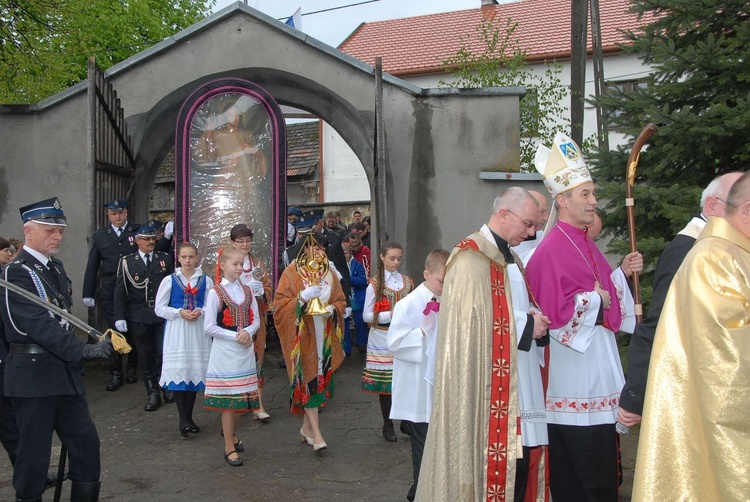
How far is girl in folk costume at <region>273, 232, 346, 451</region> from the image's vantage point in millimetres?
6773

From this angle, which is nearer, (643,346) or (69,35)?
(643,346)

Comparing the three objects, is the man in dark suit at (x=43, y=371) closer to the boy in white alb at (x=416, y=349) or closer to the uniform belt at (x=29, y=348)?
the uniform belt at (x=29, y=348)

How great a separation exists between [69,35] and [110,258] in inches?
359

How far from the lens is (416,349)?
5.02 meters

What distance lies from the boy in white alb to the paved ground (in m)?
0.94

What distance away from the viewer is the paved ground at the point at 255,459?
19.3 ft

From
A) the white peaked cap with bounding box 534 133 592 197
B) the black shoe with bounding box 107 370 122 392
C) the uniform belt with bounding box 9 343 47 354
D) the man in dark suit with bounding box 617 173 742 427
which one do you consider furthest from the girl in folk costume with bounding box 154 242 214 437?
the man in dark suit with bounding box 617 173 742 427

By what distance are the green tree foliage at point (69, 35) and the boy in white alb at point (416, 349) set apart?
10.3 m

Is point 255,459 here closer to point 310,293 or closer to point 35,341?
point 310,293

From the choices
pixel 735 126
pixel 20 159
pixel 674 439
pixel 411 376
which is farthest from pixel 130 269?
pixel 674 439

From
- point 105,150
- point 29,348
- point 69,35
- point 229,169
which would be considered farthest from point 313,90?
point 69,35

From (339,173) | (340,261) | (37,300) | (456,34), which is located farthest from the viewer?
(456,34)

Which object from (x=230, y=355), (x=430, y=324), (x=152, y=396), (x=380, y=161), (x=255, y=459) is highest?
(x=380, y=161)

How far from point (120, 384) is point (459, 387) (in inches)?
249
